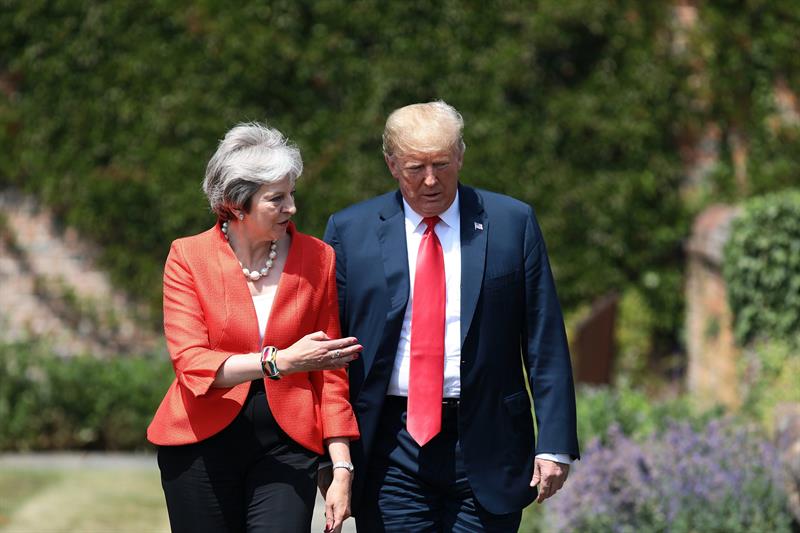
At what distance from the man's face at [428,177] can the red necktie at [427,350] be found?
14cm

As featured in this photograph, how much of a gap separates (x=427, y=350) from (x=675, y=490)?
1.98 metres

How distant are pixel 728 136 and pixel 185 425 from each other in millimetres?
6482

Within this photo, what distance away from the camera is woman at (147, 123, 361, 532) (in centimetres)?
306

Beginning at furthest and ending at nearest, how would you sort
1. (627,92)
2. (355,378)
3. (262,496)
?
(627,92) < (355,378) < (262,496)

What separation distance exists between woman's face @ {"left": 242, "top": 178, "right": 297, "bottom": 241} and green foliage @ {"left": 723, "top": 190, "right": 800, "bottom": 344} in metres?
4.68

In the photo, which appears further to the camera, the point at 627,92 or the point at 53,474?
the point at 627,92

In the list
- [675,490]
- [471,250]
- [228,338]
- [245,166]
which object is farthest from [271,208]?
[675,490]

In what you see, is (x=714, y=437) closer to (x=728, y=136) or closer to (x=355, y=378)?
(x=355, y=378)

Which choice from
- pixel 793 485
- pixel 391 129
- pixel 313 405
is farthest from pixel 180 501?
pixel 793 485

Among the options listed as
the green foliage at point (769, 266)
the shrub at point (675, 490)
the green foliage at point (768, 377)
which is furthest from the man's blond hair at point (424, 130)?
the green foliage at point (769, 266)

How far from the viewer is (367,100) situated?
28.3 ft

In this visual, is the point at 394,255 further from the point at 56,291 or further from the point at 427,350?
the point at 56,291

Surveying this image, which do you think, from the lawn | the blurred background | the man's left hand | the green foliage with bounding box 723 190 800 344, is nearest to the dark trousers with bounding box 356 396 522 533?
the man's left hand

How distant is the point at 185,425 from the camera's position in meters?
3.08
